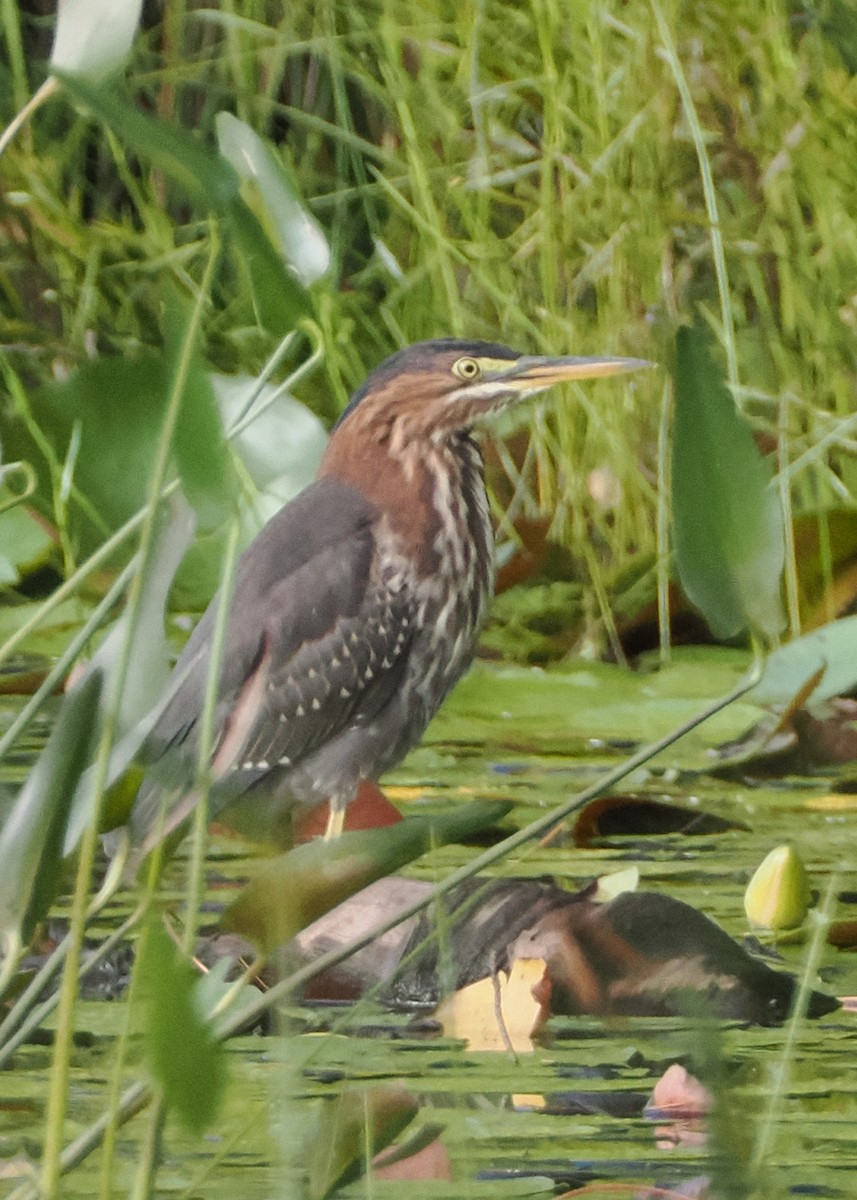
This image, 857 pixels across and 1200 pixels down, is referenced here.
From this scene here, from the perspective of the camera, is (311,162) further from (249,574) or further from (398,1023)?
(398,1023)

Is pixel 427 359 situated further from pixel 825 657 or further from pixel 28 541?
pixel 825 657

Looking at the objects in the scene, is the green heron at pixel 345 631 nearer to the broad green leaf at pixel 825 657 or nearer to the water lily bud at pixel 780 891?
the water lily bud at pixel 780 891

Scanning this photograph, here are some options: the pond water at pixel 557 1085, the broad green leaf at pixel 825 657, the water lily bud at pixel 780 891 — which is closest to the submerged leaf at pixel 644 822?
the pond water at pixel 557 1085

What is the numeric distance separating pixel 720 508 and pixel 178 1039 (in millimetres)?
413

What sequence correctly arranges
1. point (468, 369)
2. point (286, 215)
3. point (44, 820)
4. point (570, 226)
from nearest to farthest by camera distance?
point (44, 820) < point (286, 215) < point (468, 369) < point (570, 226)

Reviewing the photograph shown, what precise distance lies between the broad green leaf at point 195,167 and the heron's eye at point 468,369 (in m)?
1.45

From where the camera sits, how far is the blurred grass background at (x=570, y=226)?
11.3 feet

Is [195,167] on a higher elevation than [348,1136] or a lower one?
higher

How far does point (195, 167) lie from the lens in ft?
3.71

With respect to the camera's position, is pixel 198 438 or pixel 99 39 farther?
pixel 99 39

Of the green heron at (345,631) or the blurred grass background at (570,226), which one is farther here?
the blurred grass background at (570,226)

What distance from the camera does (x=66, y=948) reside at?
1.08m

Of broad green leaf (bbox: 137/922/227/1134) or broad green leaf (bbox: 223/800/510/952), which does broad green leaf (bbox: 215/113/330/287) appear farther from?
broad green leaf (bbox: 137/922/227/1134)

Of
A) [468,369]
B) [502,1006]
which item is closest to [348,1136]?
[502,1006]
